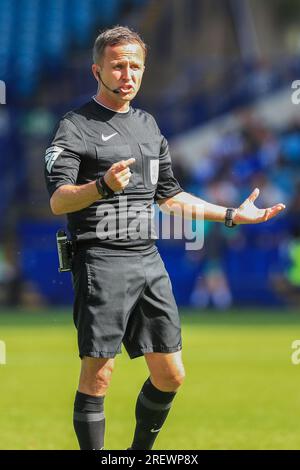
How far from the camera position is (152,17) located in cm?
2650

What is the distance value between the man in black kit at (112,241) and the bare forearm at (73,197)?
0.07 feet

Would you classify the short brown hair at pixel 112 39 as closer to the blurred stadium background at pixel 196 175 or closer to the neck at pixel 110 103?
the neck at pixel 110 103

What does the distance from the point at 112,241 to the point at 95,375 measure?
68 cm

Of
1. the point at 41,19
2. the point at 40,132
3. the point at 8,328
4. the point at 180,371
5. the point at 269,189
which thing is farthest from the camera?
the point at 41,19

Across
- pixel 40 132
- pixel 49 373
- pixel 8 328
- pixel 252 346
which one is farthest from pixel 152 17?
pixel 49 373

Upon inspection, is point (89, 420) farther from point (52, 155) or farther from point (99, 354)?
point (52, 155)

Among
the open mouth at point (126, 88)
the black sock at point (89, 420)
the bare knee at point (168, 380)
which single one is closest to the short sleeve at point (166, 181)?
the open mouth at point (126, 88)

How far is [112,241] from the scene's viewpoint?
5.51 m

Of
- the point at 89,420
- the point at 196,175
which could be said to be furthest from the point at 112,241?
the point at 196,175

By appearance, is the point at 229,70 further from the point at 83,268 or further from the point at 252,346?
the point at 83,268

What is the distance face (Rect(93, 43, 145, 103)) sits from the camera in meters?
5.46

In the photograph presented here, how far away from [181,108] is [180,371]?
59.5 ft

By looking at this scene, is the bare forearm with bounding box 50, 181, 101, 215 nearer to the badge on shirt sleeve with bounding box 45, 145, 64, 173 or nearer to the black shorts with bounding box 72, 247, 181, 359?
the badge on shirt sleeve with bounding box 45, 145, 64, 173

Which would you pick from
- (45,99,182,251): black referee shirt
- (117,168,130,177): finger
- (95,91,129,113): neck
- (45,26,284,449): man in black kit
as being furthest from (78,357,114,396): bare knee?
(95,91,129,113): neck
